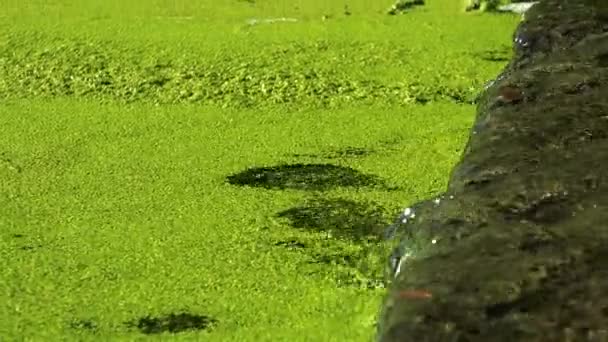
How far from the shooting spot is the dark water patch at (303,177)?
2.24 meters

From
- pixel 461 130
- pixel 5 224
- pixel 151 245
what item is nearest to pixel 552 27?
pixel 461 130

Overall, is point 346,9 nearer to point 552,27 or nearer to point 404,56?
point 404,56

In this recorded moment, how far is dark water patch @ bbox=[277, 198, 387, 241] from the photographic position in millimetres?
2014

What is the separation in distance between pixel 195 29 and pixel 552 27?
120 cm

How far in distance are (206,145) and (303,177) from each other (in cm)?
28

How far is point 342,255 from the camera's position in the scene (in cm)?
190

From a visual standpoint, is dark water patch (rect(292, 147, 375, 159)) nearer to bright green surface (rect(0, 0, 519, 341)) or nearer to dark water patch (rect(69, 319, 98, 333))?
bright green surface (rect(0, 0, 519, 341))

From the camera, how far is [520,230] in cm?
133

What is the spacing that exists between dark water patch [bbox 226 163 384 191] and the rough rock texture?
412 mm

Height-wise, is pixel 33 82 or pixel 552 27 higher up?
pixel 552 27

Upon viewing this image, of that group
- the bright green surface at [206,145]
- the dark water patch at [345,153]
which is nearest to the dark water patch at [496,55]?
the bright green surface at [206,145]

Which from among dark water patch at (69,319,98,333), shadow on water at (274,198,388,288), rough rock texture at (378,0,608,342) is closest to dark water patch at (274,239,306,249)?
shadow on water at (274,198,388,288)

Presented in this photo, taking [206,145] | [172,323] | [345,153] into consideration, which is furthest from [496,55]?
[172,323]

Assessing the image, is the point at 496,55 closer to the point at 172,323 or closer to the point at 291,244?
the point at 291,244
